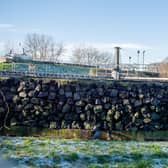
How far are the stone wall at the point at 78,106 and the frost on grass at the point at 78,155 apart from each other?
5.01 m

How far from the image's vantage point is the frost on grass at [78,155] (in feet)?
24.2

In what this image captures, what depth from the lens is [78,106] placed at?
14930mm

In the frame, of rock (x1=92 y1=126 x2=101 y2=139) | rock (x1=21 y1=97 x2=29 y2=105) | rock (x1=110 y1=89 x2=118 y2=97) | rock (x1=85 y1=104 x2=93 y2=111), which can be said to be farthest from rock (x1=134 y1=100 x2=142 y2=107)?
rock (x1=21 y1=97 x2=29 y2=105)

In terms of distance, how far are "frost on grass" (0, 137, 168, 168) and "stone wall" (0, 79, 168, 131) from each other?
5012 mm

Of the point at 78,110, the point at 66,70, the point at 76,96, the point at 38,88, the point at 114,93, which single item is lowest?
the point at 78,110

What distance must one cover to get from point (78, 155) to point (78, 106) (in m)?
7.02

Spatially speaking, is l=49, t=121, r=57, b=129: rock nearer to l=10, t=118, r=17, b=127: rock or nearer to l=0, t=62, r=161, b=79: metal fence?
l=10, t=118, r=17, b=127: rock

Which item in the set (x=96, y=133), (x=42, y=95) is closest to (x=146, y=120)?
(x=96, y=133)

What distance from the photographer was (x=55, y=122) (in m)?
14.6

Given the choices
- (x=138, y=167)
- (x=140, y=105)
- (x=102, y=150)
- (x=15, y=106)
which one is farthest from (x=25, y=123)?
(x=138, y=167)

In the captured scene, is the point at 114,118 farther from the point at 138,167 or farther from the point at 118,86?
the point at 138,167

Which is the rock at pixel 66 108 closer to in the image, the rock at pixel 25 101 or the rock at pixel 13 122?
the rock at pixel 25 101

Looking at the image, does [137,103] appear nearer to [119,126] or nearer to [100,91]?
[119,126]

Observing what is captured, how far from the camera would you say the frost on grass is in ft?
24.2
